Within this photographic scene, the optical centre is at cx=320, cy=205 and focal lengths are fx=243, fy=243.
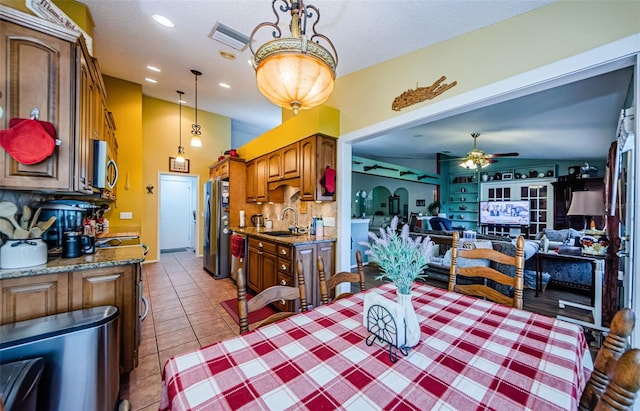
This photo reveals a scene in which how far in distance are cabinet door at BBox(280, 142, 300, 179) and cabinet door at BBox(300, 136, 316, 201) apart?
0.34ft

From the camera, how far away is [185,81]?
4285 millimetres

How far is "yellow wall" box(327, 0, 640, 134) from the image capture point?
1.45m

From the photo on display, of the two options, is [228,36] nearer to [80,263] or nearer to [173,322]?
[80,263]

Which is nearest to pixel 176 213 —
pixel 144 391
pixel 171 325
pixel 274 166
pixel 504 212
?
pixel 274 166

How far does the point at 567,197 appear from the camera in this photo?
6281 mm

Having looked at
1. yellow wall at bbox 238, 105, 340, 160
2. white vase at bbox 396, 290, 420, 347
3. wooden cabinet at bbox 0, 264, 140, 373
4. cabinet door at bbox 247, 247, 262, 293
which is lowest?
cabinet door at bbox 247, 247, 262, 293

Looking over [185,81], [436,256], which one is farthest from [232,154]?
[436,256]

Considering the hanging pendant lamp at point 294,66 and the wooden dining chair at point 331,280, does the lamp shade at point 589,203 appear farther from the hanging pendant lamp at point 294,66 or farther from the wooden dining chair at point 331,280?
the hanging pendant lamp at point 294,66

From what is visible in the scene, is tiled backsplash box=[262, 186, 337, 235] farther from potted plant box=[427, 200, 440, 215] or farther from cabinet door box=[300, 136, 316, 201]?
potted plant box=[427, 200, 440, 215]

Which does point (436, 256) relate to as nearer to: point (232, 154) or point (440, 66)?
point (440, 66)

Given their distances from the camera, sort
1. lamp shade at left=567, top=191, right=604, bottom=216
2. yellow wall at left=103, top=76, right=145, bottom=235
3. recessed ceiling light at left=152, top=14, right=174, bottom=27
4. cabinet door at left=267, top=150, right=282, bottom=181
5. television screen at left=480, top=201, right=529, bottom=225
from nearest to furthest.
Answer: recessed ceiling light at left=152, top=14, right=174, bottom=27
lamp shade at left=567, top=191, right=604, bottom=216
cabinet door at left=267, top=150, right=282, bottom=181
yellow wall at left=103, top=76, right=145, bottom=235
television screen at left=480, top=201, right=529, bottom=225

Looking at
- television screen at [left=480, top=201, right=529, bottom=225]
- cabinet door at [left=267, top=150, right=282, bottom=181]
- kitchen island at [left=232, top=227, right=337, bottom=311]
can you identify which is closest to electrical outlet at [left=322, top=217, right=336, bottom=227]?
A: kitchen island at [left=232, top=227, right=337, bottom=311]

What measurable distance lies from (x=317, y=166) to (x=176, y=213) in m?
5.65

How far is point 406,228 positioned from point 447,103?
161 cm
